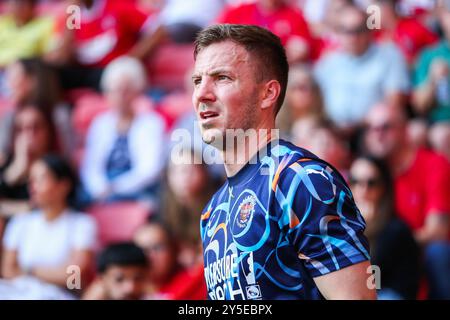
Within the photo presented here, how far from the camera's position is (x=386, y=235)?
18.9 feet

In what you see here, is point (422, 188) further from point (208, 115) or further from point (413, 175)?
point (208, 115)

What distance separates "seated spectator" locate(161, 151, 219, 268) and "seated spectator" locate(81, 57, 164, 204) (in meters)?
0.39

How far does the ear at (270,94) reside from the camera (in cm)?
296

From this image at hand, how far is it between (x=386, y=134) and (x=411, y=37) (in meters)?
1.19

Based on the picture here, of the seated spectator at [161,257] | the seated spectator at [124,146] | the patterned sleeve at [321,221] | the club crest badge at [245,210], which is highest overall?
the seated spectator at [124,146]

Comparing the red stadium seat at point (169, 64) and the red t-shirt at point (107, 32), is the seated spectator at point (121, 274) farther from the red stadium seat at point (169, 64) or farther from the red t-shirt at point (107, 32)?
the red t-shirt at point (107, 32)

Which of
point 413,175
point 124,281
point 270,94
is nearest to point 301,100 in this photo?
point 413,175

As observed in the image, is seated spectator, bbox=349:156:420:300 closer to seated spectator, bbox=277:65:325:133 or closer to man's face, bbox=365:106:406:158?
man's face, bbox=365:106:406:158

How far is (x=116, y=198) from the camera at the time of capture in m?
7.06

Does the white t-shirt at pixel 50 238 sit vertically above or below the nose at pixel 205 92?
above

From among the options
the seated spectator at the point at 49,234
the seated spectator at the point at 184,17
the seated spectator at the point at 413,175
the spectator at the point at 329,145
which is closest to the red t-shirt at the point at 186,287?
the seated spectator at the point at 49,234

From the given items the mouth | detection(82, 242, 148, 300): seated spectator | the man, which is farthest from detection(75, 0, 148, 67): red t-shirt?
the mouth

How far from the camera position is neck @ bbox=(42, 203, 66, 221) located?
6.72 meters

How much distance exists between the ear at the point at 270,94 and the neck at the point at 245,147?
81mm
